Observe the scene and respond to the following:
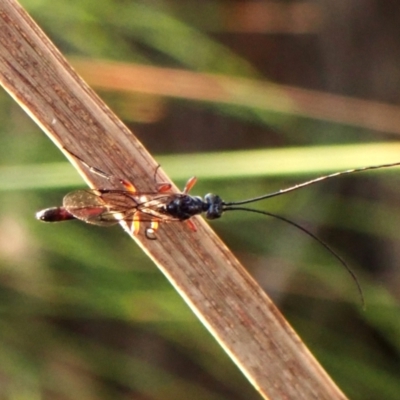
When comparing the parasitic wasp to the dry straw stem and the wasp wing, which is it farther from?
the dry straw stem

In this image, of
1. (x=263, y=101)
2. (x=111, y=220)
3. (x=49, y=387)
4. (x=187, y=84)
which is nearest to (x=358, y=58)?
(x=263, y=101)

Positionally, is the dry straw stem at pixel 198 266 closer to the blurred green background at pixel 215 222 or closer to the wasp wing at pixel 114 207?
the wasp wing at pixel 114 207

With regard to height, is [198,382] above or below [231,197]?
below

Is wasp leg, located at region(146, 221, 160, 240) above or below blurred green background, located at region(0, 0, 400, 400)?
below

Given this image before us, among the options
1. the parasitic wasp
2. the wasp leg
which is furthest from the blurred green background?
the wasp leg

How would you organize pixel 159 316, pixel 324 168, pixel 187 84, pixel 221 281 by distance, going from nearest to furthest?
pixel 221 281, pixel 324 168, pixel 187 84, pixel 159 316

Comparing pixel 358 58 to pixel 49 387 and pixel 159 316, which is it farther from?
pixel 49 387
